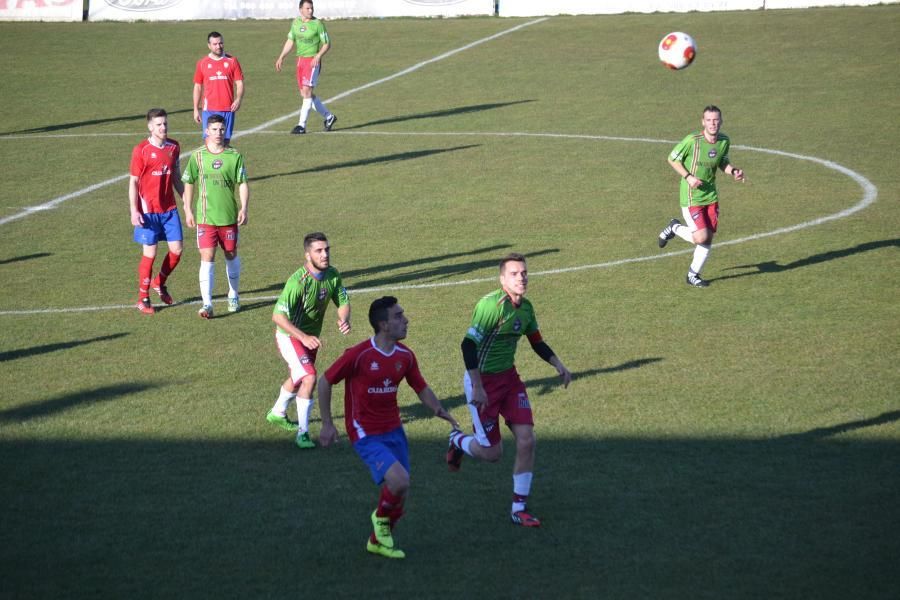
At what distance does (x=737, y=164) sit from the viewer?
75.6 ft

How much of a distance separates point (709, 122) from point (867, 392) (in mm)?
5364

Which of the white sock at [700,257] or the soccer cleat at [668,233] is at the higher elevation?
the soccer cleat at [668,233]

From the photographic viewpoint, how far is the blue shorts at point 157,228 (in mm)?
14836

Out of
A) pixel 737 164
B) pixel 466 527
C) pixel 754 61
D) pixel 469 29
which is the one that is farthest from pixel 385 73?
pixel 466 527

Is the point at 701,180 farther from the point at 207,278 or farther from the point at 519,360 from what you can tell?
the point at 207,278

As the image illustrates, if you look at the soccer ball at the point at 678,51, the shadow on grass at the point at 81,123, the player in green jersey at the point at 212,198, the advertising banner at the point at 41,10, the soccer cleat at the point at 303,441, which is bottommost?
the soccer cleat at the point at 303,441

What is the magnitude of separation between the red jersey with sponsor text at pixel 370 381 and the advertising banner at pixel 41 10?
3928 centimetres

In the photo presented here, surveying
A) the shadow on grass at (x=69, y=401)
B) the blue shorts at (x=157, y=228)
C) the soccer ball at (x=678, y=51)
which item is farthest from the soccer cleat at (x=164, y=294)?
the soccer ball at (x=678, y=51)

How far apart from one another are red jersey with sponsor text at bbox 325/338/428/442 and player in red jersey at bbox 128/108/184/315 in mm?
6929

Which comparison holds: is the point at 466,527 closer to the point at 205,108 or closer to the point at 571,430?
the point at 571,430

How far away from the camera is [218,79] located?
22453 mm

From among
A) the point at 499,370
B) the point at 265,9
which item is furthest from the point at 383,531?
the point at 265,9

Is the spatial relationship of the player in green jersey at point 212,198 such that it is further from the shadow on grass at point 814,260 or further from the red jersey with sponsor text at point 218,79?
the red jersey with sponsor text at point 218,79

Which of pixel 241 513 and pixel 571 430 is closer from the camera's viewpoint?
pixel 241 513
